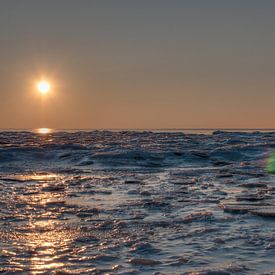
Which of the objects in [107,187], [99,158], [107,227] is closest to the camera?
[107,227]

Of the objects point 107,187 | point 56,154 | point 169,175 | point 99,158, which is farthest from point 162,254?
point 56,154

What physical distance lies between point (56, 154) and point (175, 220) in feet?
50.2

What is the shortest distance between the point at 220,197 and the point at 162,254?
4829mm

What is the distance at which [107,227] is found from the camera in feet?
23.7

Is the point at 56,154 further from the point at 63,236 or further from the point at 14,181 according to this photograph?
the point at 63,236

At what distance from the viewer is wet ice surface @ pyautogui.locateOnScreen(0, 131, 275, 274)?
5.33 meters

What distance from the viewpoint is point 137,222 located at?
298 inches

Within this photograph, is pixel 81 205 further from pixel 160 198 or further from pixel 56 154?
pixel 56 154

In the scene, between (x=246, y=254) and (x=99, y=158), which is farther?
(x=99, y=158)

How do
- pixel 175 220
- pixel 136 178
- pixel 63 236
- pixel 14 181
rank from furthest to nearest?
pixel 136 178, pixel 14 181, pixel 175 220, pixel 63 236

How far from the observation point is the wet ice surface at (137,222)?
210 inches

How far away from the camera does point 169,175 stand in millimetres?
15375

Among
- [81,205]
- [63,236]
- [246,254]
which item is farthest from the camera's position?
[81,205]

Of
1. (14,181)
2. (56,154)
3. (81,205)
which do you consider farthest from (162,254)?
(56,154)
